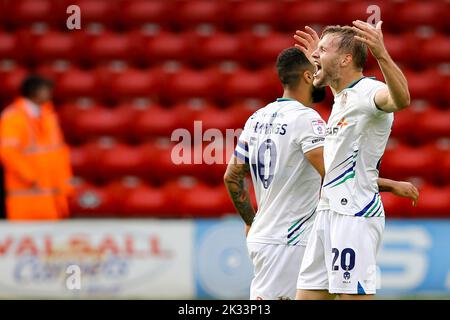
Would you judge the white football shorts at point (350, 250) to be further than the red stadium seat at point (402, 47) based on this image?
No

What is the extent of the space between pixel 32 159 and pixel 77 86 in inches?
80.5

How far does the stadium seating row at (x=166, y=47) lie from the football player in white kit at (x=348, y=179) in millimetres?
6740

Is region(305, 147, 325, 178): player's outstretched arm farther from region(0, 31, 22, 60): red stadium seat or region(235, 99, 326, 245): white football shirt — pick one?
region(0, 31, 22, 60): red stadium seat

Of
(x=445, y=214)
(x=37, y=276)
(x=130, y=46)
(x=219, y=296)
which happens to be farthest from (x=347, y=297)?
(x=130, y=46)

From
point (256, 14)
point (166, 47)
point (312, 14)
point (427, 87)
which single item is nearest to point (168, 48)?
point (166, 47)

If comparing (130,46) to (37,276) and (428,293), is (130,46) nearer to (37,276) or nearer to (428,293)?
(37,276)

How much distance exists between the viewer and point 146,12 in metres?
11.8

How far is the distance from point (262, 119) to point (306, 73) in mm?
323

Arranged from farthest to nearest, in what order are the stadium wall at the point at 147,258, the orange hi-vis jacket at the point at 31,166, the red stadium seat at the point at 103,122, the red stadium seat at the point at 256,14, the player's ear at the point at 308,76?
1. the red stadium seat at the point at 256,14
2. the red stadium seat at the point at 103,122
3. the orange hi-vis jacket at the point at 31,166
4. the stadium wall at the point at 147,258
5. the player's ear at the point at 308,76

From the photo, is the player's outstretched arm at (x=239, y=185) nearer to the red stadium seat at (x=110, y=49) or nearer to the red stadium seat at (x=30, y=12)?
the red stadium seat at (x=110, y=49)

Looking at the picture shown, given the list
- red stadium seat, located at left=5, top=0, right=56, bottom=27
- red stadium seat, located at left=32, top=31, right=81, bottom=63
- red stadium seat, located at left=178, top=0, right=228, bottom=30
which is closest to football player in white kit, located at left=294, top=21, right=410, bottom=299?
A: red stadium seat, located at left=178, top=0, right=228, bottom=30

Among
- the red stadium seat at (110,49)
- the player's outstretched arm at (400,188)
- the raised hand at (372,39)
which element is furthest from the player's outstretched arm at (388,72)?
the red stadium seat at (110,49)

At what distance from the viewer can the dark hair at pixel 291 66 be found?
16.5 ft

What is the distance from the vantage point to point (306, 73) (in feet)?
16.6
